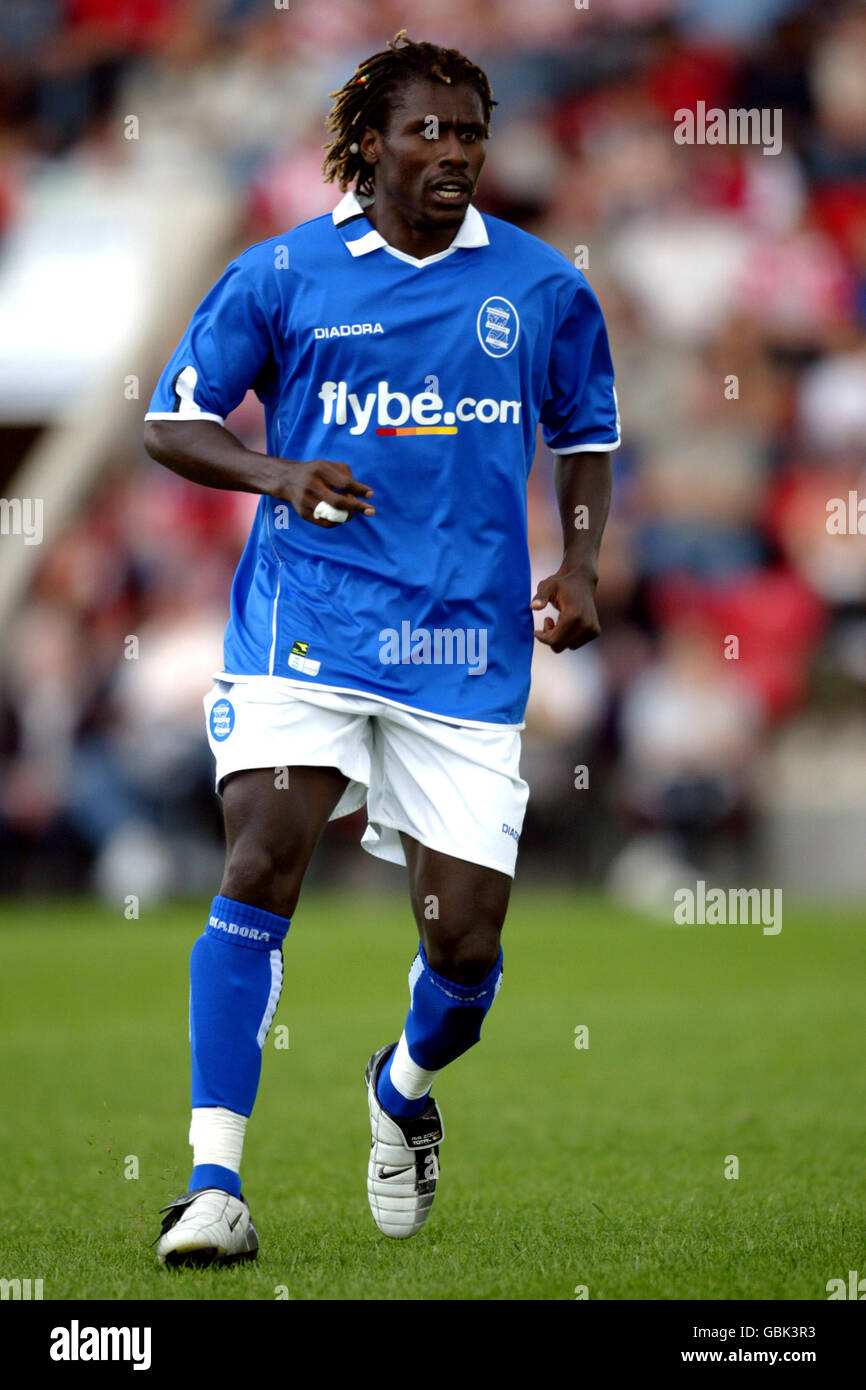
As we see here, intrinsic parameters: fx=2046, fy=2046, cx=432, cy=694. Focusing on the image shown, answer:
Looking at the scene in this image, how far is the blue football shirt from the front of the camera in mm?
4434

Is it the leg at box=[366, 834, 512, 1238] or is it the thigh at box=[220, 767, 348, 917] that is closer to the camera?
the thigh at box=[220, 767, 348, 917]

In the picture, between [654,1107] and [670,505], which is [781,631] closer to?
[670,505]

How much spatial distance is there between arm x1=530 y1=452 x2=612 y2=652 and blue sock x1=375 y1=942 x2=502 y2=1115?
0.77 m

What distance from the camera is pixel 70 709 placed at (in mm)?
12797

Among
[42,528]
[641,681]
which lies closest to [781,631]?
[641,681]

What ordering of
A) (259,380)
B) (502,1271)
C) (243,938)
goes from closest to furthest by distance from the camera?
(502,1271) < (243,938) < (259,380)

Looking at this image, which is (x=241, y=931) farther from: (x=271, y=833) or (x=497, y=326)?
(x=497, y=326)

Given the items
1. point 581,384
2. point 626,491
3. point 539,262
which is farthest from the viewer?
point 626,491

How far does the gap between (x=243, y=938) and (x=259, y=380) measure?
1.26m

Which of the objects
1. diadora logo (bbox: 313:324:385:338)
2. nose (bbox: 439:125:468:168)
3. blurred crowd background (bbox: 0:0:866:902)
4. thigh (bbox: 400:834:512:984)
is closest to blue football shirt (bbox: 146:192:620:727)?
diadora logo (bbox: 313:324:385:338)

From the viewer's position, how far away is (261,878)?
4289 millimetres

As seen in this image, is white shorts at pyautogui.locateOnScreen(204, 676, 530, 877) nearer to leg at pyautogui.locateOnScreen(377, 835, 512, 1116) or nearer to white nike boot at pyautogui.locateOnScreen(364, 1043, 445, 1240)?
leg at pyautogui.locateOnScreen(377, 835, 512, 1116)

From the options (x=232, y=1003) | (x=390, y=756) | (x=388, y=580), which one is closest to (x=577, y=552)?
(x=388, y=580)

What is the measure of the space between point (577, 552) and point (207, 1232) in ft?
5.69
